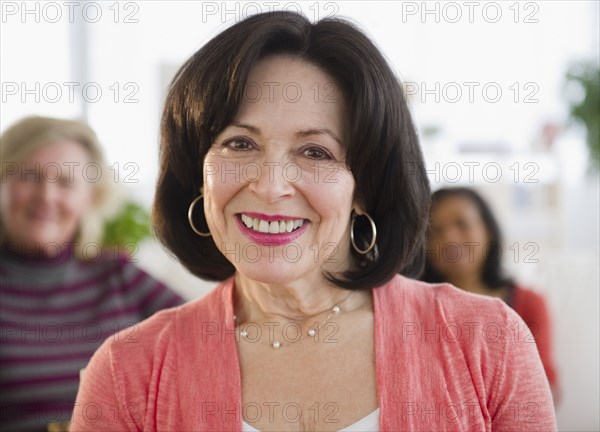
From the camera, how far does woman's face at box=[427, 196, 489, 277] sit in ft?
8.75

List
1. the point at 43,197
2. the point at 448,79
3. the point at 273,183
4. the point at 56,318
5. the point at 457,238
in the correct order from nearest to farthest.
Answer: the point at 273,183 < the point at 56,318 < the point at 43,197 < the point at 457,238 < the point at 448,79

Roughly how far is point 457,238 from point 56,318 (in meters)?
1.41

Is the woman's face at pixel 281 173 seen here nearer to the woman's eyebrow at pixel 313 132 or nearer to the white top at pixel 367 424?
the woman's eyebrow at pixel 313 132

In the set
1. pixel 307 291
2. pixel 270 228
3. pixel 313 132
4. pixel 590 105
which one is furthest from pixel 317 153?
pixel 590 105

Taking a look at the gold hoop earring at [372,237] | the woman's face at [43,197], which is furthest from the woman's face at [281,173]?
the woman's face at [43,197]

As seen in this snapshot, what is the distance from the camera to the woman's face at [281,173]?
1.16m

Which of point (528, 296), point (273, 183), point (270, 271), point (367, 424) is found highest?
point (273, 183)

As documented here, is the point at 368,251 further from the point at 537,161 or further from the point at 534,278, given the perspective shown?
the point at 537,161

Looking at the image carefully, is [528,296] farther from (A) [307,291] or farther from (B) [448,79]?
(B) [448,79]

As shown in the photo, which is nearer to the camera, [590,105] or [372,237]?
[372,237]

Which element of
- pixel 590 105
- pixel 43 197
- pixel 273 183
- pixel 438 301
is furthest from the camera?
pixel 590 105

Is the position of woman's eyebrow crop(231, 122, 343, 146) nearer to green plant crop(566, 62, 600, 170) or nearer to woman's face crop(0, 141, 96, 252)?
woman's face crop(0, 141, 96, 252)

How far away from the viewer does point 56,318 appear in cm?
206

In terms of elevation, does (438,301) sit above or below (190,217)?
below
